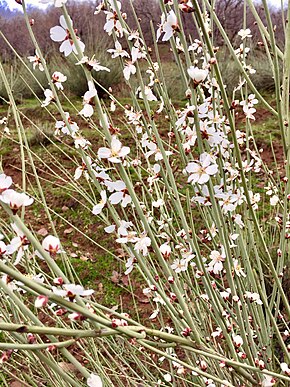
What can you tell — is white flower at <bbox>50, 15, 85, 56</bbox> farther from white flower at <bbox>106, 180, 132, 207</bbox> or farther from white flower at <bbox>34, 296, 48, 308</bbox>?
white flower at <bbox>34, 296, 48, 308</bbox>

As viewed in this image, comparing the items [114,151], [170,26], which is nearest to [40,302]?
[114,151]

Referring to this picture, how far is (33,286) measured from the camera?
1.89ft

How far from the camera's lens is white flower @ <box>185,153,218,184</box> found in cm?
91

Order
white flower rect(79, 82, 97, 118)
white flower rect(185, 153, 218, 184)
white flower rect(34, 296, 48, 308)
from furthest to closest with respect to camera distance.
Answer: white flower rect(185, 153, 218, 184) → white flower rect(79, 82, 97, 118) → white flower rect(34, 296, 48, 308)

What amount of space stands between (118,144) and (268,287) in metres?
1.75

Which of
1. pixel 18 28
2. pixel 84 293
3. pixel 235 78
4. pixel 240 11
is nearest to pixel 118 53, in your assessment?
pixel 84 293

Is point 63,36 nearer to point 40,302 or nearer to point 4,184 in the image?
point 4,184

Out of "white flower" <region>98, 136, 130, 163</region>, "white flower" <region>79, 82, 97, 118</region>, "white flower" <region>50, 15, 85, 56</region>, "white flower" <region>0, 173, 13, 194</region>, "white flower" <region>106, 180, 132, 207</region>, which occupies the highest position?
"white flower" <region>50, 15, 85, 56</region>

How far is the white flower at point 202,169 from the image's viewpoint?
91cm

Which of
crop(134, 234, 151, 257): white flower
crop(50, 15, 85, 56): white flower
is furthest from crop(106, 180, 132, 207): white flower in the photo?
crop(50, 15, 85, 56): white flower

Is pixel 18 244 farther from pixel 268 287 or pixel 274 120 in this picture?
pixel 274 120

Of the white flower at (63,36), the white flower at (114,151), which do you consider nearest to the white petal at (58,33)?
the white flower at (63,36)

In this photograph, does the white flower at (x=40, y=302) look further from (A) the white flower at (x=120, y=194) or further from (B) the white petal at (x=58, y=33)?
(B) the white petal at (x=58, y=33)

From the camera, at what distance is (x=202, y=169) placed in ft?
3.04
